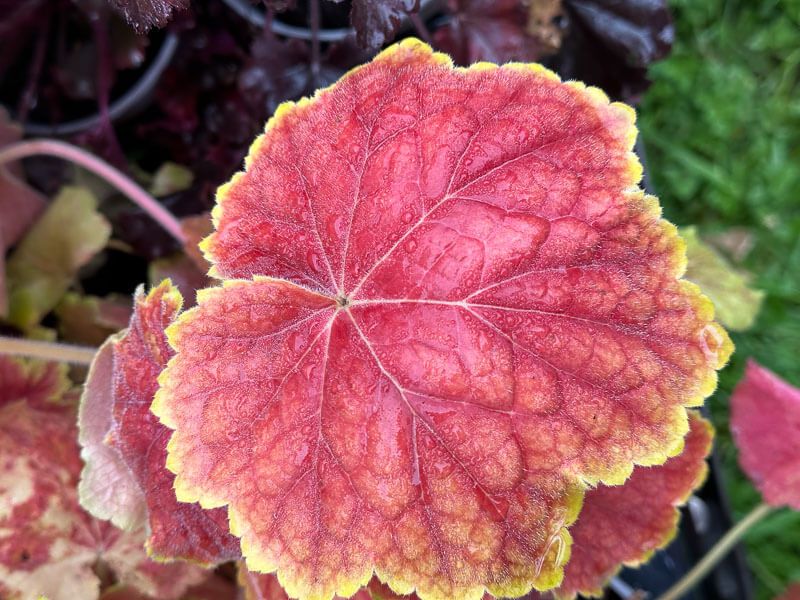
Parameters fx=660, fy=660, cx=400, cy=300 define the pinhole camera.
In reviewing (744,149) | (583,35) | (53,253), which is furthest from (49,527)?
(744,149)

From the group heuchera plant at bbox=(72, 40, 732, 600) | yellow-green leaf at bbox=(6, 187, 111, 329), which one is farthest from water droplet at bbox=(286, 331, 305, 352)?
yellow-green leaf at bbox=(6, 187, 111, 329)

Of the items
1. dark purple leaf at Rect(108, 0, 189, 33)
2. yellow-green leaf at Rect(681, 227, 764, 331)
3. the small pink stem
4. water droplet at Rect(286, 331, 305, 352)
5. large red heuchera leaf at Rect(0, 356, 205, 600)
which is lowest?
large red heuchera leaf at Rect(0, 356, 205, 600)

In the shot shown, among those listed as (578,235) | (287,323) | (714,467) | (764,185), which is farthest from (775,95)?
(287,323)

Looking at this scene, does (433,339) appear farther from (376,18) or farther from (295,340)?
(376,18)

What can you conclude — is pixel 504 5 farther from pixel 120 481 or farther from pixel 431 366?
pixel 120 481

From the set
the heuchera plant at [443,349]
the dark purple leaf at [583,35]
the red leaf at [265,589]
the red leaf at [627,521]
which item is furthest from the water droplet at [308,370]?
the dark purple leaf at [583,35]

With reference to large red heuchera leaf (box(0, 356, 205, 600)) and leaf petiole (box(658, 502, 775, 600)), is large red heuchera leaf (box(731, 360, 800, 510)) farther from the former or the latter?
large red heuchera leaf (box(0, 356, 205, 600))
